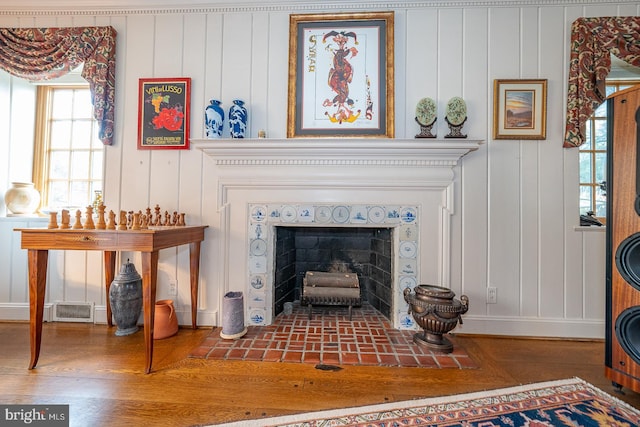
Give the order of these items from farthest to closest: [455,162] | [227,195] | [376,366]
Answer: [227,195], [455,162], [376,366]

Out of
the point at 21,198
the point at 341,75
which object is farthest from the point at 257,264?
the point at 21,198

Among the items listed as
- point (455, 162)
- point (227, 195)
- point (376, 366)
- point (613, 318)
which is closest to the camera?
point (613, 318)

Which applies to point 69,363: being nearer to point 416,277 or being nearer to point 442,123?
point 416,277

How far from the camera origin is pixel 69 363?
1681mm

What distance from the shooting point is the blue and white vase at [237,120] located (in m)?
2.19

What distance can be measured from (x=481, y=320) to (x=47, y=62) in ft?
13.3

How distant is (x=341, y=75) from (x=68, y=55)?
87.8 inches

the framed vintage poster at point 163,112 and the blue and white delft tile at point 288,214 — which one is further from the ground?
the framed vintage poster at point 163,112

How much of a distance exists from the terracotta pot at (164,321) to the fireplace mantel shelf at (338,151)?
1169 mm

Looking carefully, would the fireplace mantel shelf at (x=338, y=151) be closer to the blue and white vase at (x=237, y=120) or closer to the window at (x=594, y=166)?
the blue and white vase at (x=237, y=120)

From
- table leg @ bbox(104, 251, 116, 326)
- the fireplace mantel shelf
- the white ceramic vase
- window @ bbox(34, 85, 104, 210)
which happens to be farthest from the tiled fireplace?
the white ceramic vase

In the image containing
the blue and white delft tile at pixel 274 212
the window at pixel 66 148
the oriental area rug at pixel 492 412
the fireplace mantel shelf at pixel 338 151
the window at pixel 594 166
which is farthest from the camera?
the window at pixel 66 148

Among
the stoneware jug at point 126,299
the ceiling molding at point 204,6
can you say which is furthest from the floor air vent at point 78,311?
the ceiling molding at point 204,6

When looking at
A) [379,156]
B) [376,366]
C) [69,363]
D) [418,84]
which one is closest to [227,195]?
[379,156]
